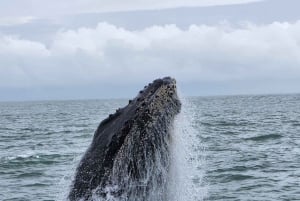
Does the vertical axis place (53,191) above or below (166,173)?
below

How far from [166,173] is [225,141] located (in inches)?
861

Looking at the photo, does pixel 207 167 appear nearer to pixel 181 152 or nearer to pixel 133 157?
pixel 181 152

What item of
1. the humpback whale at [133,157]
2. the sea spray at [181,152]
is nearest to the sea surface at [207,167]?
the sea spray at [181,152]

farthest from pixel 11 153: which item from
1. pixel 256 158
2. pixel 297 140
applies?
pixel 297 140

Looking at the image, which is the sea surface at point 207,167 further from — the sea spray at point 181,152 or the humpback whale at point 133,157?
the humpback whale at point 133,157

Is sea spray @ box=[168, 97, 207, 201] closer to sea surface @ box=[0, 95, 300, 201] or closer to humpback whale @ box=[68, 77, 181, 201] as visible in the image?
sea surface @ box=[0, 95, 300, 201]

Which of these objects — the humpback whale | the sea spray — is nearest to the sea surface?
the sea spray

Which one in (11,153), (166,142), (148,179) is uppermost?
(166,142)

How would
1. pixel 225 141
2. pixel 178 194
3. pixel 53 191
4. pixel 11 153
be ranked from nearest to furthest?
pixel 178 194, pixel 53 191, pixel 11 153, pixel 225 141

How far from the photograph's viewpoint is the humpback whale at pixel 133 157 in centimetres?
560

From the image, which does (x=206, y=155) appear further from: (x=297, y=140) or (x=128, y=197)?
(x=128, y=197)

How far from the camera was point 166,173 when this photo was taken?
19.3ft

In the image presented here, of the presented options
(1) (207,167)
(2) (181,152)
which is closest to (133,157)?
(2) (181,152)

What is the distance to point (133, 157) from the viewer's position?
18.5ft
